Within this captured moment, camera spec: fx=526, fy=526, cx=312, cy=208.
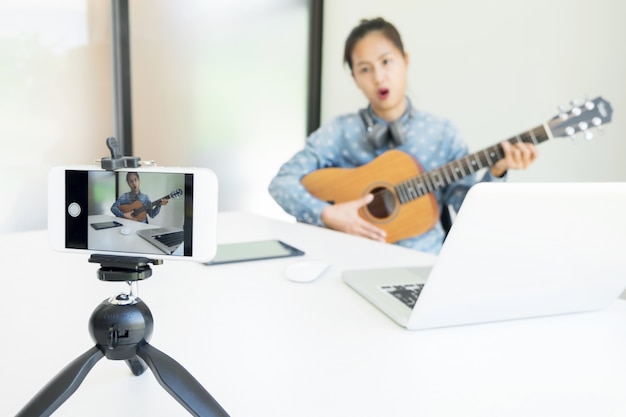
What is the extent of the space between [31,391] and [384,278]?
1.99ft

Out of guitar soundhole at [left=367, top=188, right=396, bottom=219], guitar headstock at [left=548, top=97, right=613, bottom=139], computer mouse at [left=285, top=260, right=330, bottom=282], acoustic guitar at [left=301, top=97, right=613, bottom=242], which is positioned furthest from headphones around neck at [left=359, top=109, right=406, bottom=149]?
computer mouse at [left=285, top=260, right=330, bottom=282]

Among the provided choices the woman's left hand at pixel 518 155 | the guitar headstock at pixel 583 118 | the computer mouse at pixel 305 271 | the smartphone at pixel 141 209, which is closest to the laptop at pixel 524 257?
the computer mouse at pixel 305 271

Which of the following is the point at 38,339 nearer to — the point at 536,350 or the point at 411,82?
the point at 536,350

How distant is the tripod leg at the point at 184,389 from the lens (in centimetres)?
49

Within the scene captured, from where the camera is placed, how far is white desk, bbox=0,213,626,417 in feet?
1.87

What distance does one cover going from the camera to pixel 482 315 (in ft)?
2.58

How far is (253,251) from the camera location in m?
1.22

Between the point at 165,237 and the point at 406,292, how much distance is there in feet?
1.66

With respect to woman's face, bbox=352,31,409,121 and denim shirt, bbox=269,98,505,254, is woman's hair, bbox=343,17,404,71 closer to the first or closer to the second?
woman's face, bbox=352,31,409,121

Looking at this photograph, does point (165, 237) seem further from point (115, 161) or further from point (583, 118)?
point (583, 118)

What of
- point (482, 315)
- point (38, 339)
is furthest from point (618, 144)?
point (38, 339)

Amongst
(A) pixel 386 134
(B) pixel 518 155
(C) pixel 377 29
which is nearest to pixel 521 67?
(B) pixel 518 155

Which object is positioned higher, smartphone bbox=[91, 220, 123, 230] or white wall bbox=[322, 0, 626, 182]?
white wall bbox=[322, 0, 626, 182]

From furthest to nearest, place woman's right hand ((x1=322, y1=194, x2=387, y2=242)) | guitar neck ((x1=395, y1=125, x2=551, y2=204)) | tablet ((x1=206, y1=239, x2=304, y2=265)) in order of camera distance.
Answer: woman's right hand ((x1=322, y1=194, x2=387, y2=242))
guitar neck ((x1=395, y1=125, x2=551, y2=204))
tablet ((x1=206, y1=239, x2=304, y2=265))
